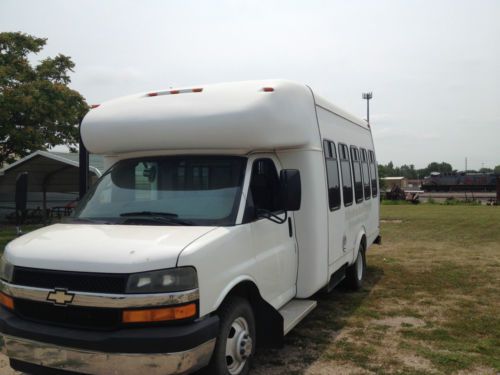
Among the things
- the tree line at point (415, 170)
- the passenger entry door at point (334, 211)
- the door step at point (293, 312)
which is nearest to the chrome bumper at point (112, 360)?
the door step at point (293, 312)

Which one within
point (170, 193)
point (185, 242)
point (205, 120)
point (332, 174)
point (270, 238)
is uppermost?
point (205, 120)

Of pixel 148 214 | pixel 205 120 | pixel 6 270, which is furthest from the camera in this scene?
pixel 205 120

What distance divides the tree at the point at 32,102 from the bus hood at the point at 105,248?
16731 mm

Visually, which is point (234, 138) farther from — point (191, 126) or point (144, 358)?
point (144, 358)

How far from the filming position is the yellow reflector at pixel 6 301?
147 inches

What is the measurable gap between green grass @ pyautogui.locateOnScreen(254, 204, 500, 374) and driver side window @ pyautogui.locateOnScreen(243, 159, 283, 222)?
61.5 inches

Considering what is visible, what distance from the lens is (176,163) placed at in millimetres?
4645

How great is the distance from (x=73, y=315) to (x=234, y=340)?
1327 mm

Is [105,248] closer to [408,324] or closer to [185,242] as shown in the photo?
[185,242]

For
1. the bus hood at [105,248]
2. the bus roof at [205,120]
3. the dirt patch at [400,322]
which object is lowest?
the dirt patch at [400,322]

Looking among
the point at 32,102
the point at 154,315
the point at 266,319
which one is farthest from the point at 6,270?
the point at 32,102

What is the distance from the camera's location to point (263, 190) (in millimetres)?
4688

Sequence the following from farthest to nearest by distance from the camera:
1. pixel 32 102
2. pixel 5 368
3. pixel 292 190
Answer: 1. pixel 32 102
2. pixel 5 368
3. pixel 292 190

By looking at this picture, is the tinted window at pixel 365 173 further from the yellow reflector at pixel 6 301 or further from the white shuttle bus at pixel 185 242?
the yellow reflector at pixel 6 301
